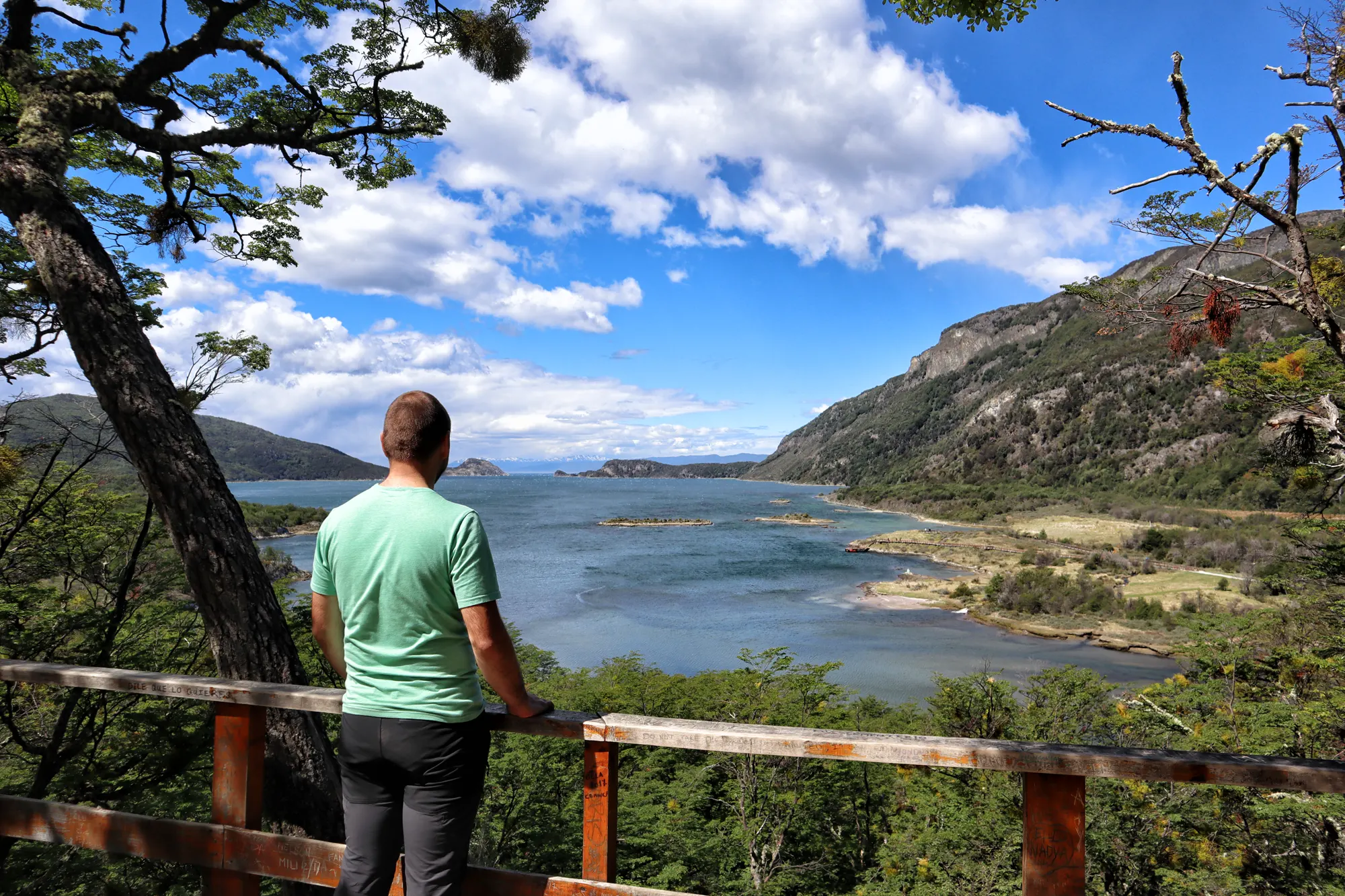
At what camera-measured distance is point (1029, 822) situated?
168 centimetres

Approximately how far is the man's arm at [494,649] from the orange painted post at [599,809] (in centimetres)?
26

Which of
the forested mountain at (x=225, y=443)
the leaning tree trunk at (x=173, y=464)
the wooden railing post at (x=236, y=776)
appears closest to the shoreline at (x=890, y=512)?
the forested mountain at (x=225, y=443)

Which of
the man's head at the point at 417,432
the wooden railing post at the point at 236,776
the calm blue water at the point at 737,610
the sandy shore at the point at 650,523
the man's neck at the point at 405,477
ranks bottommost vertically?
the calm blue water at the point at 737,610

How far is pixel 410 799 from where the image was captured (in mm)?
1786

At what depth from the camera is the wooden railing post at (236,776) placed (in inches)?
86.7

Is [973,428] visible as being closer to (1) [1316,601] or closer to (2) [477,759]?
(1) [1316,601]

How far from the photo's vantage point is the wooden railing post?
2.20 m

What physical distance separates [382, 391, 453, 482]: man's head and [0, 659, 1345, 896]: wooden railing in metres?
0.77

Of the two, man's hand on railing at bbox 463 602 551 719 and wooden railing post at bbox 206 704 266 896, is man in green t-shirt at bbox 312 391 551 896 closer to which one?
man's hand on railing at bbox 463 602 551 719

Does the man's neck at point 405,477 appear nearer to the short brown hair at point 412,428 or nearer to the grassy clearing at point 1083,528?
the short brown hair at point 412,428

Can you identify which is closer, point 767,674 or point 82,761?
point 82,761

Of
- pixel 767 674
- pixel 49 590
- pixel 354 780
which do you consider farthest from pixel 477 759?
pixel 767 674

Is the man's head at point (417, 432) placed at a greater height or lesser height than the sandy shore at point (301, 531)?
greater

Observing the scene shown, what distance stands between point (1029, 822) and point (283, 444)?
21288 centimetres
